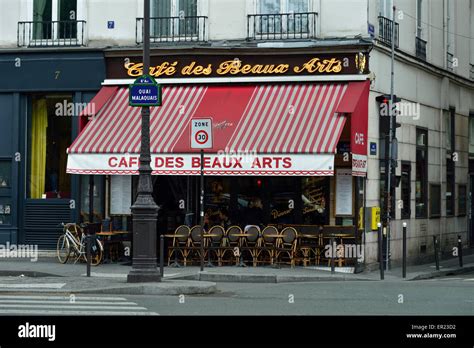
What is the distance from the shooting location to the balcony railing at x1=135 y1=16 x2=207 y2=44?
24641mm

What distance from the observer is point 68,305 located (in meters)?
15.0

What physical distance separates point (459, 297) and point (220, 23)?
10.7 meters

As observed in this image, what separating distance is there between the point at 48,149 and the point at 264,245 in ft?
22.0

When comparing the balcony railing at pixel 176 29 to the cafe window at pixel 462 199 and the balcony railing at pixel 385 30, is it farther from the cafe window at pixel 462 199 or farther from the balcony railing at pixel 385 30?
the cafe window at pixel 462 199

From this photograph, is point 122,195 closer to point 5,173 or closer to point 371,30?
point 5,173

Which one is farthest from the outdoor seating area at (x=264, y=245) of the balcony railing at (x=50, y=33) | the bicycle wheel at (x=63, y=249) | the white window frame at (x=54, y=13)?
the white window frame at (x=54, y=13)

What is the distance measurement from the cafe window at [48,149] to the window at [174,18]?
3306 mm

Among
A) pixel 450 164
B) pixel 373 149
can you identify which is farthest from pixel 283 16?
pixel 450 164

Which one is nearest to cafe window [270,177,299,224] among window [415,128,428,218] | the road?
the road

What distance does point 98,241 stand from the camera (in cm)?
2336

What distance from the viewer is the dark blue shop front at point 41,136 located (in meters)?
25.0
